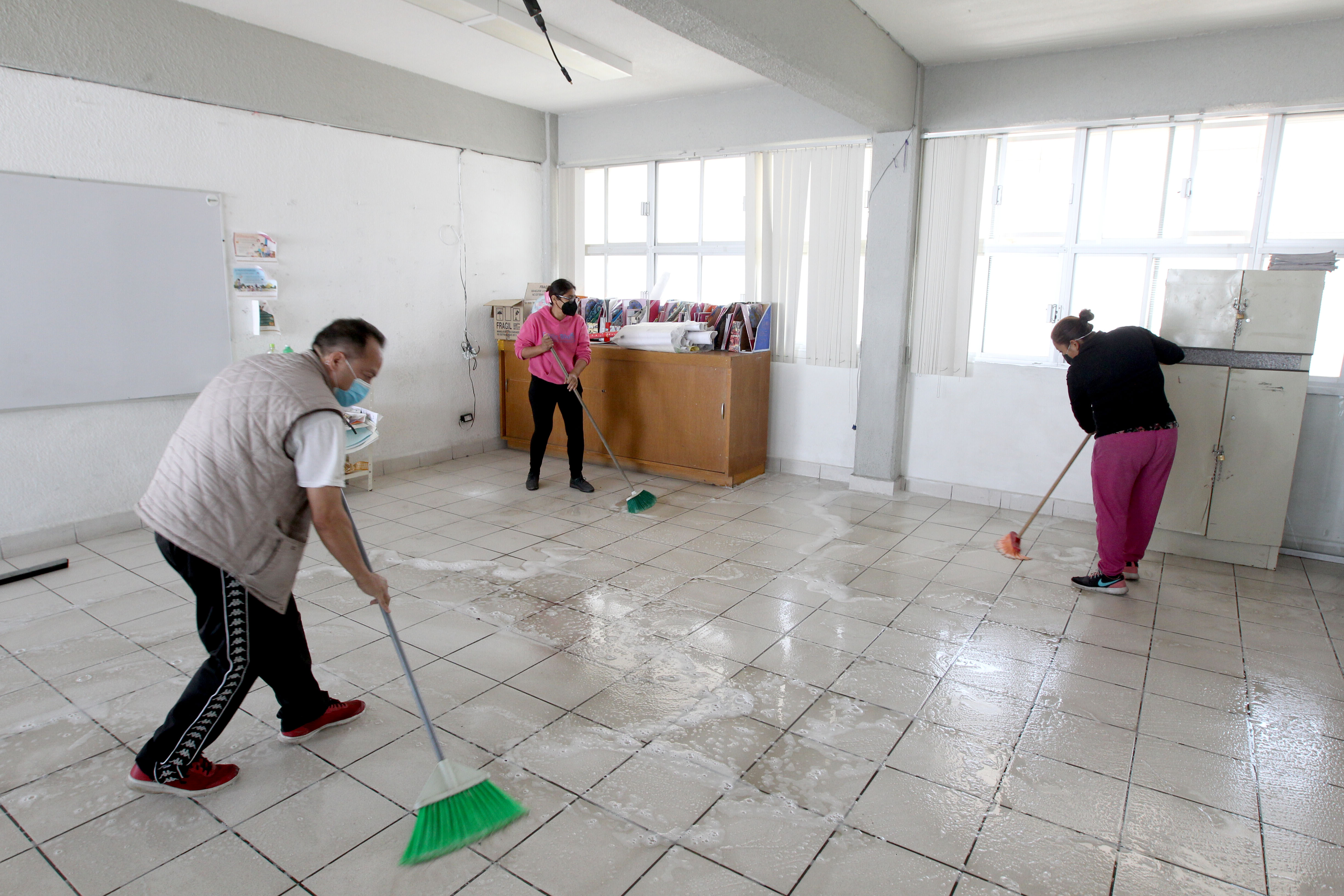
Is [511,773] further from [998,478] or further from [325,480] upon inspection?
[998,478]

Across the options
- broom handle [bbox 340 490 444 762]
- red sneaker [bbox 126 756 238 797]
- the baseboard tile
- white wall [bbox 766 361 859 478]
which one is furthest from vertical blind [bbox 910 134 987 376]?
red sneaker [bbox 126 756 238 797]

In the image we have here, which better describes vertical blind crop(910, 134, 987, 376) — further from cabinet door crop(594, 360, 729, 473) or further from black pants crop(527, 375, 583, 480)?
black pants crop(527, 375, 583, 480)

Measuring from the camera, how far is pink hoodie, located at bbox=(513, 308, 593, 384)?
5.34 metres

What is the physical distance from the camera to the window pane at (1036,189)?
4797 mm

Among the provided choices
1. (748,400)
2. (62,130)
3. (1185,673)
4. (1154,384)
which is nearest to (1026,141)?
(1154,384)

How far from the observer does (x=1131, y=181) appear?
4609 millimetres

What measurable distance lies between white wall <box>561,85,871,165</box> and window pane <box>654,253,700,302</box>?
2.62 feet

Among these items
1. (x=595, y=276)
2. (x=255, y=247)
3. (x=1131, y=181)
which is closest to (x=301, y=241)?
(x=255, y=247)

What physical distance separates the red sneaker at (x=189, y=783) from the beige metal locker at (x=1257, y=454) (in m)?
4.71

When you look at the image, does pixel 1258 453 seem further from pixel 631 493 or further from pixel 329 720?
pixel 329 720

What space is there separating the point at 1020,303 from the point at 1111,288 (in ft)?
1.74

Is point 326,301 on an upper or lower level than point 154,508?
upper

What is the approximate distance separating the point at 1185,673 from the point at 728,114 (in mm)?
4721

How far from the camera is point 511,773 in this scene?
2.33 meters
